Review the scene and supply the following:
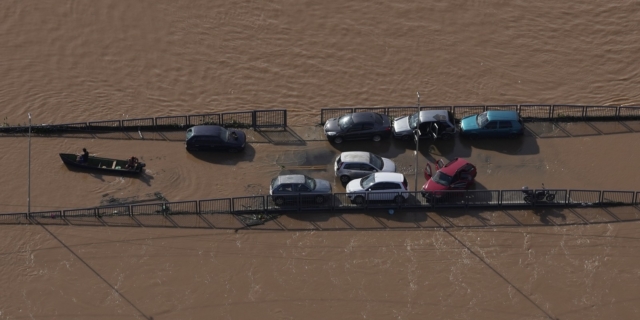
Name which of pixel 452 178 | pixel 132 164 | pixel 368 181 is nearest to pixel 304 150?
pixel 368 181

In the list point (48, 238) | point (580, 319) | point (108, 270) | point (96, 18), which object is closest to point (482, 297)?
point (580, 319)

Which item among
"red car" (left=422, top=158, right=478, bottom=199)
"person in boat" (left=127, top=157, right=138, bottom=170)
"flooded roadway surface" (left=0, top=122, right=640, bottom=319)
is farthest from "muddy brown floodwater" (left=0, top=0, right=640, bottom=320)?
"red car" (left=422, top=158, right=478, bottom=199)

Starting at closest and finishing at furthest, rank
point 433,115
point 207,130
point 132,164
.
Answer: point 132,164 → point 207,130 → point 433,115

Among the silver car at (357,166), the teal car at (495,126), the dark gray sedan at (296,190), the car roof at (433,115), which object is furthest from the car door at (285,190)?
the teal car at (495,126)

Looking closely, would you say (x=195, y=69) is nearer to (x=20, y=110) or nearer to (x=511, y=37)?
(x=20, y=110)

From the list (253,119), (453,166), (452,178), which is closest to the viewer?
(452,178)

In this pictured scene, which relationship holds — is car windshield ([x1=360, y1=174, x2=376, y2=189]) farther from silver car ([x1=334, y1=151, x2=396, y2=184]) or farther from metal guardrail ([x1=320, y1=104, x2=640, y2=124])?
metal guardrail ([x1=320, y1=104, x2=640, y2=124])

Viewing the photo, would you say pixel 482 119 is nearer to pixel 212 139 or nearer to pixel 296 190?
pixel 296 190
